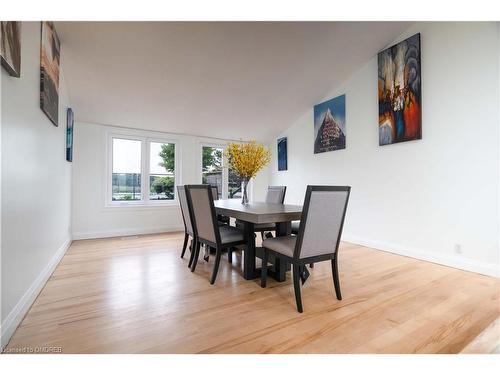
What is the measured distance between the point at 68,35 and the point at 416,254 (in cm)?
497

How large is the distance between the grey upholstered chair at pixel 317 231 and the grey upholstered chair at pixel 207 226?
52 centimetres

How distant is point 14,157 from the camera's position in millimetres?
1511

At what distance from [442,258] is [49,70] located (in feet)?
15.6

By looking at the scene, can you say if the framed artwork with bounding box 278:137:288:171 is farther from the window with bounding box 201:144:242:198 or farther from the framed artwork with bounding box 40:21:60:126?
the framed artwork with bounding box 40:21:60:126

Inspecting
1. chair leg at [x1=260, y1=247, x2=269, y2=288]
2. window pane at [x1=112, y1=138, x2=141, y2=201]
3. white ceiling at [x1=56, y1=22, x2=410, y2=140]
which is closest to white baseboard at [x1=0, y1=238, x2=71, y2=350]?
chair leg at [x1=260, y1=247, x2=269, y2=288]

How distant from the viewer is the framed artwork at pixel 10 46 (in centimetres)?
127

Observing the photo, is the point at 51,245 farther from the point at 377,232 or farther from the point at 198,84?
the point at 377,232

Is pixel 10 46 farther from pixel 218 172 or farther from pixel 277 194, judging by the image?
pixel 218 172

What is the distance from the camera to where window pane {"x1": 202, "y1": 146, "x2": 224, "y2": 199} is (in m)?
5.57

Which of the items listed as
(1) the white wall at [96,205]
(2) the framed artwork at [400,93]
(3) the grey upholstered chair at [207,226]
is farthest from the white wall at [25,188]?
(2) the framed artwork at [400,93]

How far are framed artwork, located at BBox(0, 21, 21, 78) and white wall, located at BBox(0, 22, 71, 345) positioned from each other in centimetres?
6

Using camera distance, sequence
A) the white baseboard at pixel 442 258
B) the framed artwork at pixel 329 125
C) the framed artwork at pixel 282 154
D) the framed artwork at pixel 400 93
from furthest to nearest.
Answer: the framed artwork at pixel 282 154, the framed artwork at pixel 329 125, the framed artwork at pixel 400 93, the white baseboard at pixel 442 258

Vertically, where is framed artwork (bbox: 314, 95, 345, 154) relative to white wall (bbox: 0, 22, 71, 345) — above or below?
above

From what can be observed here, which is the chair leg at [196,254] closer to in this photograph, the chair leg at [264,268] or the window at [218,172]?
the chair leg at [264,268]
